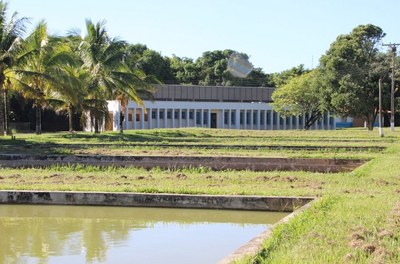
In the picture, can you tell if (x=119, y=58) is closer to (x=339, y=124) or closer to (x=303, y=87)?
(x=303, y=87)

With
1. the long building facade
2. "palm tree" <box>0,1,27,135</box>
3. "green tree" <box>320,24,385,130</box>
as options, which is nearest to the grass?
"palm tree" <box>0,1,27,135</box>

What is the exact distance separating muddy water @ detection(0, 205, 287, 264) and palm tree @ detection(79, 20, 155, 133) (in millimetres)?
31283

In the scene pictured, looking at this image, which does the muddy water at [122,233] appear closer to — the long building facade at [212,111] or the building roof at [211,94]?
the long building facade at [212,111]

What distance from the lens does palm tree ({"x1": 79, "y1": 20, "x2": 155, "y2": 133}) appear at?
43.1 m

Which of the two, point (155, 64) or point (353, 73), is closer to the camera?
point (353, 73)

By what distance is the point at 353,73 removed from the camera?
61.2 m

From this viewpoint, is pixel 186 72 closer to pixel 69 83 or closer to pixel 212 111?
pixel 212 111

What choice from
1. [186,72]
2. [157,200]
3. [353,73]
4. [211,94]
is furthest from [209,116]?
[157,200]

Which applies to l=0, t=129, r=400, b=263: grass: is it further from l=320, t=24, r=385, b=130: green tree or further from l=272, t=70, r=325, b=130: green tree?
l=272, t=70, r=325, b=130: green tree

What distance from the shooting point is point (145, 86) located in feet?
157

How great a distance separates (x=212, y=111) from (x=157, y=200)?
2818 inches

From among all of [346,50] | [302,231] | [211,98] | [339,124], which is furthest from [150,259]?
[339,124]

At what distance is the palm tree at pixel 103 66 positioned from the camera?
43094 mm

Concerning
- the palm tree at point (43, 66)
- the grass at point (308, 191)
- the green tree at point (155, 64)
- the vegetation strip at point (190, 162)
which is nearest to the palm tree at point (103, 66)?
the palm tree at point (43, 66)
